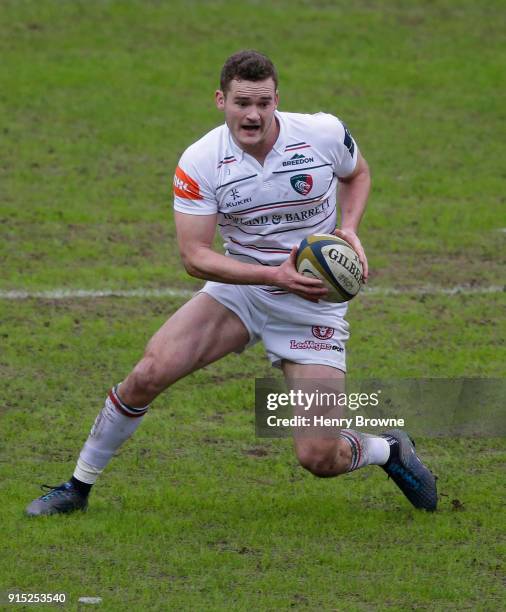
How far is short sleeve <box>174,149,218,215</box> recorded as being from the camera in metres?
7.23

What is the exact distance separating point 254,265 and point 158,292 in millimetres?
4583

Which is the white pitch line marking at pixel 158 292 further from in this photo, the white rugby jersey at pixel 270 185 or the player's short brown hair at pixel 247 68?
the player's short brown hair at pixel 247 68

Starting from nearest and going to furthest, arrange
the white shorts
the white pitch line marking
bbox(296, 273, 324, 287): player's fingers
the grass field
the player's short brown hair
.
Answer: the grass field → bbox(296, 273, 324, 287): player's fingers → the player's short brown hair → the white shorts → the white pitch line marking

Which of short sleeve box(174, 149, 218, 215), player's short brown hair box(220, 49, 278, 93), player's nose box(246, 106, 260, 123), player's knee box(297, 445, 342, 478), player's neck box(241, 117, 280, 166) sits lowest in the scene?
player's knee box(297, 445, 342, 478)

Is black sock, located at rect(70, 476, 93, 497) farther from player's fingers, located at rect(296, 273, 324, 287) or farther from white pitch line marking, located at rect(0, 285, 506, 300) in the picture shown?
white pitch line marking, located at rect(0, 285, 506, 300)

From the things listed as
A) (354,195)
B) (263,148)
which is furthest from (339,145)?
(263,148)

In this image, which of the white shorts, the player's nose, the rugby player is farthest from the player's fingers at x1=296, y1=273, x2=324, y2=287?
the player's nose

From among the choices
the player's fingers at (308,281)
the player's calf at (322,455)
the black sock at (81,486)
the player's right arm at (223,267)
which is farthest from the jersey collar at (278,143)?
the black sock at (81,486)

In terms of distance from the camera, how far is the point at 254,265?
7152mm

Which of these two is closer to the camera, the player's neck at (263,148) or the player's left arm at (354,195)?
the player's neck at (263,148)

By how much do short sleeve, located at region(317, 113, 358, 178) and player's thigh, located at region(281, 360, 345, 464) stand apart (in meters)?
1.12

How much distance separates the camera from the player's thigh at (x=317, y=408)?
23.8 feet

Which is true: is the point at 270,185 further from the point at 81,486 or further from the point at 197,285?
the point at 197,285

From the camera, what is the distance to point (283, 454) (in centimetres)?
855
